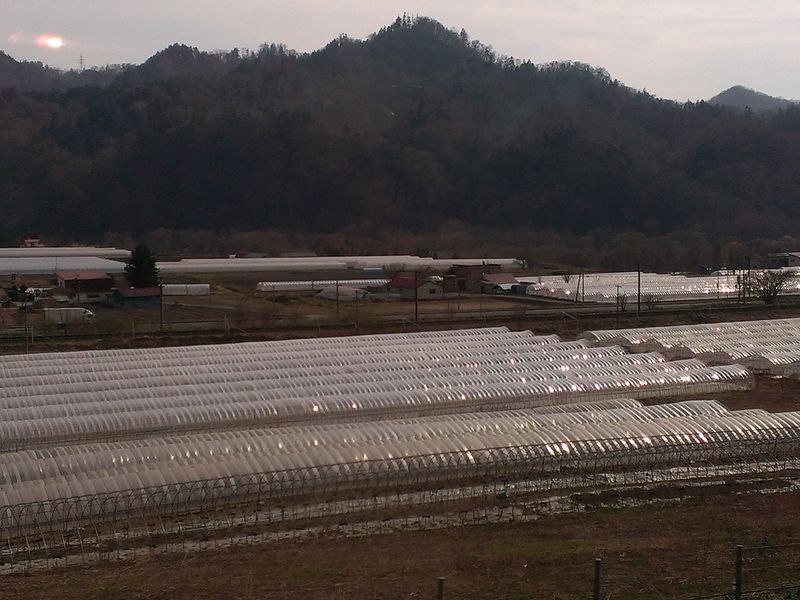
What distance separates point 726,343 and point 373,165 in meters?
56.3

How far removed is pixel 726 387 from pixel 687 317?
10.9m

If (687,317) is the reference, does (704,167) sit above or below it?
above

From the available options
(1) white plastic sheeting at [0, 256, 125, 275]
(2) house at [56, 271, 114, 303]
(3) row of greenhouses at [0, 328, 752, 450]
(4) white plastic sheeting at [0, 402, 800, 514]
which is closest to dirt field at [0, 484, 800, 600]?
(4) white plastic sheeting at [0, 402, 800, 514]

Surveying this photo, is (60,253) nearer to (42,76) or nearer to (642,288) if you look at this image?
(642,288)

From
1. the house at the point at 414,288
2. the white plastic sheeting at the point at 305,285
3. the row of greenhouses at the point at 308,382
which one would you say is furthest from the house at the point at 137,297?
the row of greenhouses at the point at 308,382

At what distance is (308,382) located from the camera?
15.9 metres

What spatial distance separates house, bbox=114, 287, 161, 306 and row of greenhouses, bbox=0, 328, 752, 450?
35.3ft

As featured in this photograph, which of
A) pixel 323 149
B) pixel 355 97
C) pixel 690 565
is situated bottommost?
pixel 690 565

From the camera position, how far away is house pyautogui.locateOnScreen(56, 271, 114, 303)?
29502 millimetres

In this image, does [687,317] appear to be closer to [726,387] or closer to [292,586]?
[726,387]

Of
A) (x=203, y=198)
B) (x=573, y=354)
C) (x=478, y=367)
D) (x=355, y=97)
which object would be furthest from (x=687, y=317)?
(x=355, y=97)

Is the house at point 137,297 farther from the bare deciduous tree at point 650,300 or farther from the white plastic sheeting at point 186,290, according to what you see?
the bare deciduous tree at point 650,300

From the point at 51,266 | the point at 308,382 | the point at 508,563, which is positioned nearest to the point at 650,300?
the point at 308,382

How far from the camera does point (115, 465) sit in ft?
36.2
